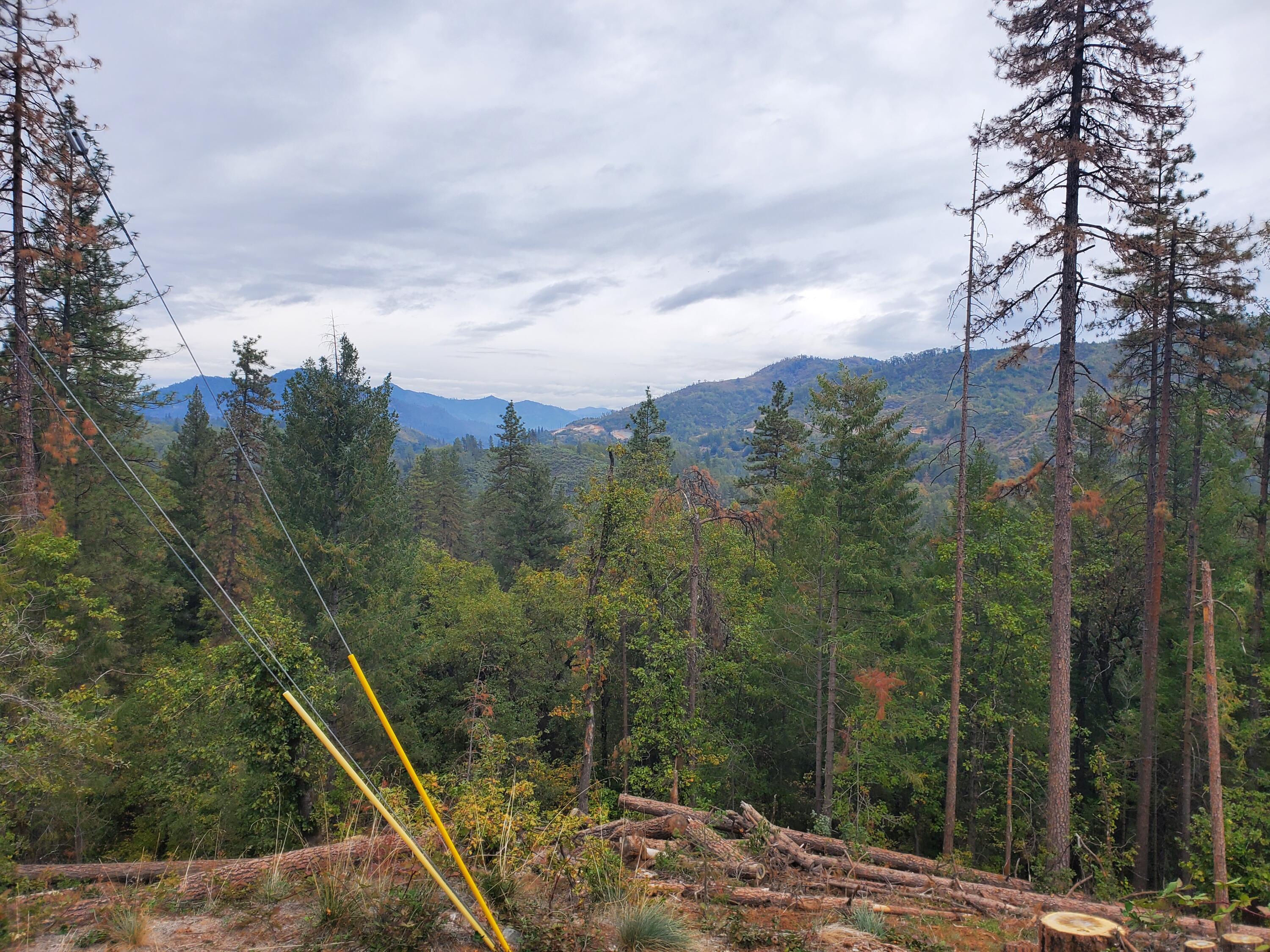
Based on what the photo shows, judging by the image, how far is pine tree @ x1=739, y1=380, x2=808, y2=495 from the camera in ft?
97.1

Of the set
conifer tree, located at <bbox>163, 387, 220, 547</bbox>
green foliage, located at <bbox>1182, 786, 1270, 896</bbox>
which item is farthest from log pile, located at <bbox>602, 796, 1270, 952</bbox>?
conifer tree, located at <bbox>163, 387, 220, 547</bbox>

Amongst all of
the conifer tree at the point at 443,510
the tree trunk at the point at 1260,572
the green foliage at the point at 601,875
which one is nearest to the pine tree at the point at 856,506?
the tree trunk at the point at 1260,572

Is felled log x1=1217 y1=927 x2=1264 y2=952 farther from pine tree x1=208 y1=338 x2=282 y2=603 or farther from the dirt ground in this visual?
pine tree x1=208 y1=338 x2=282 y2=603

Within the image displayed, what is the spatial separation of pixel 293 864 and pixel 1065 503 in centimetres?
1219

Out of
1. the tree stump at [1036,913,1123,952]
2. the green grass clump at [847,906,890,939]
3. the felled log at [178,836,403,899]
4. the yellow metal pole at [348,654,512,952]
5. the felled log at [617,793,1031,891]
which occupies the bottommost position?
the felled log at [617,793,1031,891]

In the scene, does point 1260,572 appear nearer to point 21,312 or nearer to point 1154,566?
point 1154,566

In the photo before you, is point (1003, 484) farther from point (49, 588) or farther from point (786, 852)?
point (49, 588)

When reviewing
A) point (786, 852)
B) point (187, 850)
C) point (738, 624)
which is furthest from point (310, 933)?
point (738, 624)

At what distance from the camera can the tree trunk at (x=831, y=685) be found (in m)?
16.4

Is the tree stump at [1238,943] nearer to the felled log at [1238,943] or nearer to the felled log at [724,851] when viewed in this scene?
the felled log at [1238,943]

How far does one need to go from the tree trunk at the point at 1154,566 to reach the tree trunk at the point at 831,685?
7261mm

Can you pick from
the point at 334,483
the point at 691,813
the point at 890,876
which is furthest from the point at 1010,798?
the point at 334,483

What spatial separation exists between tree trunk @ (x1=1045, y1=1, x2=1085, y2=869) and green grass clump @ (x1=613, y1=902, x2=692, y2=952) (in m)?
8.65

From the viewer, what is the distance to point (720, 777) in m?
18.3
